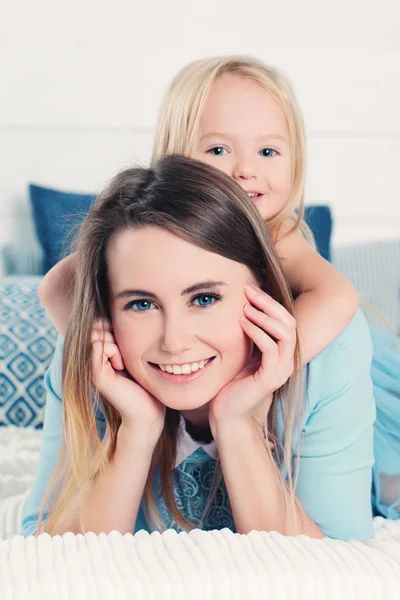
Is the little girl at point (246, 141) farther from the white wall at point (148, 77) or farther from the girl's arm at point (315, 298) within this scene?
the white wall at point (148, 77)

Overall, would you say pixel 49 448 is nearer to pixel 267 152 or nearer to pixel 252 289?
pixel 252 289

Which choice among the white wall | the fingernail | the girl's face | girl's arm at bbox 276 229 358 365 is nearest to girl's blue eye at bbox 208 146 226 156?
the girl's face

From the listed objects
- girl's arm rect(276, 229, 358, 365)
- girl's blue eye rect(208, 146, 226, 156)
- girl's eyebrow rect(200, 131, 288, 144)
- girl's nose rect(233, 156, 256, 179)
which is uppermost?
girl's eyebrow rect(200, 131, 288, 144)

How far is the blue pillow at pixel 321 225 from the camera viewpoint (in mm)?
2355

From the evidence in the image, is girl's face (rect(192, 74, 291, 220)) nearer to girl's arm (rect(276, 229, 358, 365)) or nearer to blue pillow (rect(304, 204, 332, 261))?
girl's arm (rect(276, 229, 358, 365))

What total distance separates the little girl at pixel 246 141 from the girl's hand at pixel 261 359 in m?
0.20

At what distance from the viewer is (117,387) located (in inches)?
45.7

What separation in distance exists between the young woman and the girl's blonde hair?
0.31m

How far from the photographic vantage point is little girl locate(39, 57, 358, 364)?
1392mm

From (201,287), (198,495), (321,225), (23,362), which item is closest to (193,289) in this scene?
(201,287)

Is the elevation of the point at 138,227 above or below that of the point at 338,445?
above

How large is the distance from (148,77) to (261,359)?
1727mm

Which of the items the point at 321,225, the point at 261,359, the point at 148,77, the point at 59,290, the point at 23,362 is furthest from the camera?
the point at 148,77

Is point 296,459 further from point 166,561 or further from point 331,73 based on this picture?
point 331,73
